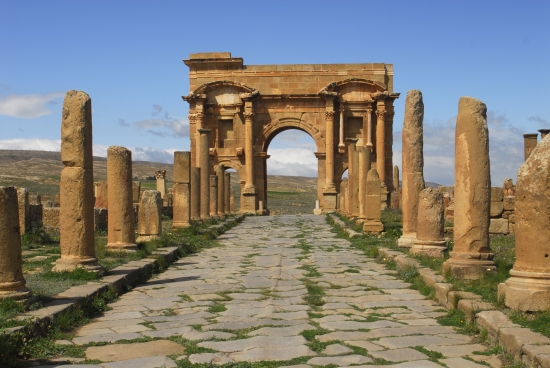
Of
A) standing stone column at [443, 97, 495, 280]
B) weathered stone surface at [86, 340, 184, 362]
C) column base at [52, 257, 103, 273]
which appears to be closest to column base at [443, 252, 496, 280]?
standing stone column at [443, 97, 495, 280]

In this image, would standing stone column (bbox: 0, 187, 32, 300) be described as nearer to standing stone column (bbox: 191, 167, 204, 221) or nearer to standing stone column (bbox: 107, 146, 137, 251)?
standing stone column (bbox: 107, 146, 137, 251)

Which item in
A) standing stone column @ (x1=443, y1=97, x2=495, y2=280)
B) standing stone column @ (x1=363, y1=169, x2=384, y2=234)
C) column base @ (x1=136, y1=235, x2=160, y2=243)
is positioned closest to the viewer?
standing stone column @ (x1=443, y1=97, x2=495, y2=280)

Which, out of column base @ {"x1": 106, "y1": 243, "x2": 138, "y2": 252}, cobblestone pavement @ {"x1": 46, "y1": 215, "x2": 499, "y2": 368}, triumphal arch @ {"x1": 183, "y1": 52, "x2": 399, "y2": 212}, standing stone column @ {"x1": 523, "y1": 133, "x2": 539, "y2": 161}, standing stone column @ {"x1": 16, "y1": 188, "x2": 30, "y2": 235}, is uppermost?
triumphal arch @ {"x1": 183, "y1": 52, "x2": 399, "y2": 212}

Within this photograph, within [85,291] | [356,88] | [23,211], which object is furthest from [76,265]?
[356,88]

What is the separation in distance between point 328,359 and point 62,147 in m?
5.50

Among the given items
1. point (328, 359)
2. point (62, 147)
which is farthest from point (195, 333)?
point (62, 147)

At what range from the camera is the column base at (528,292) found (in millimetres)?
6309

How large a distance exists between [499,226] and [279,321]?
11.5 m

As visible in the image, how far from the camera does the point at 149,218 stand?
14547mm

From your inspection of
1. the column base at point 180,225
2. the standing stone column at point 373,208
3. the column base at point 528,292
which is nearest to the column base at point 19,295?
the column base at point 528,292

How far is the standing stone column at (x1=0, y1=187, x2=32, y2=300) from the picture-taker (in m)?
6.89

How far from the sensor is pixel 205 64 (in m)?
35.4

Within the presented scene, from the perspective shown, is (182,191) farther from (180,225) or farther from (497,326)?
(497,326)

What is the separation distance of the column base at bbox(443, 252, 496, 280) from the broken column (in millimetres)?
12151
